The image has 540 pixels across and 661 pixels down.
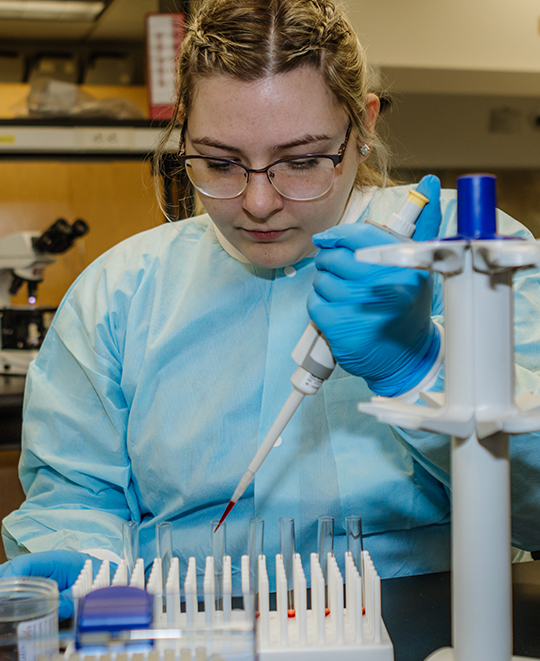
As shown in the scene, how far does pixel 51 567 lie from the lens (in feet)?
2.84

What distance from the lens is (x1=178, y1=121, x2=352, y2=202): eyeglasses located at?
108 centimetres

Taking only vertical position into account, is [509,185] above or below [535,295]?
above

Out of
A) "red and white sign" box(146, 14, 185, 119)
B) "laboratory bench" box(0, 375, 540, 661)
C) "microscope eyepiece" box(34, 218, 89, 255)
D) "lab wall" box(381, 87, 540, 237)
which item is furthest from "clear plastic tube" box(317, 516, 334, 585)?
"lab wall" box(381, 87, 540, 237)

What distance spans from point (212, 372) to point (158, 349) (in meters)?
0.11

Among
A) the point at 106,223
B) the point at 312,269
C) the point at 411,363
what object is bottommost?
the point at 411,363

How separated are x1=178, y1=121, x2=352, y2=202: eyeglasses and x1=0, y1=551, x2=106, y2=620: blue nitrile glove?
60 cm

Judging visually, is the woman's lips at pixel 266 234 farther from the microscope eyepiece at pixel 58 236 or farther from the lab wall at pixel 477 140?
the lab wall at pixel 477 140

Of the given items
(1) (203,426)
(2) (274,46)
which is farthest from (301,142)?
(1) (203,426)

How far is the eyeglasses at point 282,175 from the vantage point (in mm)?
1082

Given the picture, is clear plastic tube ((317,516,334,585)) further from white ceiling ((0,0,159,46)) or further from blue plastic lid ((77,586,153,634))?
white ceiling ((0,0,159,46))

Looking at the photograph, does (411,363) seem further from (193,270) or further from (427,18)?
(427,18)

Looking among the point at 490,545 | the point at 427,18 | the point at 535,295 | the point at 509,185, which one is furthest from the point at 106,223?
the point at 490,545

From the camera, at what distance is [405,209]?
0.81 m

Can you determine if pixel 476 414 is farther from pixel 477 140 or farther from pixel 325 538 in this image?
pixel 477 140
